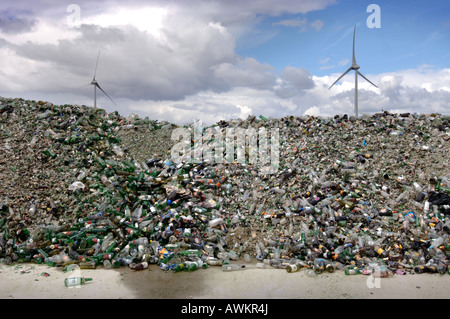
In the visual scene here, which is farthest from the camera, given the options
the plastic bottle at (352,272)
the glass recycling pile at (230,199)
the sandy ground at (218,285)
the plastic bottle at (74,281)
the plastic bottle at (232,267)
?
the glass recycling pile at (230,199)

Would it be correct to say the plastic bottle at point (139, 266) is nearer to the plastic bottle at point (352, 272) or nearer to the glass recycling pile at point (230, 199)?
the glass recycling pile at point (230, 199)

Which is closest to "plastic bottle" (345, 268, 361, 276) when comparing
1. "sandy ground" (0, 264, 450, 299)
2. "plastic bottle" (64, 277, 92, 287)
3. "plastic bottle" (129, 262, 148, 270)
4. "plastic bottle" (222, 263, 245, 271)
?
"sandy ground" (0, 264, 450, 299)

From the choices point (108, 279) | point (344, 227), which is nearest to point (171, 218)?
point (108, 279)

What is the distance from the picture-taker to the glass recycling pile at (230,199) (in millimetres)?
7812

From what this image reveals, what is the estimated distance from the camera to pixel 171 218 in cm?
880

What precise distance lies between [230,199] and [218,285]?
11.9ft

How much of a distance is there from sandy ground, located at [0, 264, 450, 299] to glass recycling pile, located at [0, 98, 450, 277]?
30cm

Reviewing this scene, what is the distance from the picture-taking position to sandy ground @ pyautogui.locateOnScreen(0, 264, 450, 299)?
605cm

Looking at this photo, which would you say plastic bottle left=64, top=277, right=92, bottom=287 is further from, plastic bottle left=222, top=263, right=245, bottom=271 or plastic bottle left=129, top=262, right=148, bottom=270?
plastic bottle left=222, top=263, right=245, bottom=271

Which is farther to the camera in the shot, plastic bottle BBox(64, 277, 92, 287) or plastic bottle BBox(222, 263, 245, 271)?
plastic bottle BBox(222, 263, 245, 271)

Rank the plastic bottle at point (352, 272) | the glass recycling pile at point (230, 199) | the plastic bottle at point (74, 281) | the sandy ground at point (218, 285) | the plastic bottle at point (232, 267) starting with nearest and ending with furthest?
the sandy ground at point (218, 285) < the plastic bottle at point (74, 281) < the plastic bottle at point (352, 272) < the plastic bottle at point (232, 267) < the glass recycling pile at point (230, 199)

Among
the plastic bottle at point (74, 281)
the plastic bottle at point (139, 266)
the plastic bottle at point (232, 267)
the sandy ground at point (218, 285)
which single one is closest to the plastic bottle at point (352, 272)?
the sandy ground at point (218, 285)

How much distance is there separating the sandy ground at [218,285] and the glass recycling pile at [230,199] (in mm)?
299

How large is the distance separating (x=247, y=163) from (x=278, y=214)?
9.19 ft
